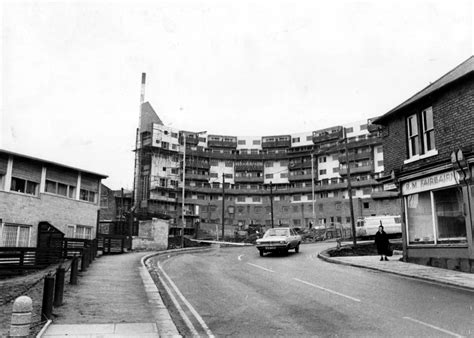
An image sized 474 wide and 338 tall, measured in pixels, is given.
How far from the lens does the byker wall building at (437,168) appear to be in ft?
50.9

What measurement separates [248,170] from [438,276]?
89.1 meters

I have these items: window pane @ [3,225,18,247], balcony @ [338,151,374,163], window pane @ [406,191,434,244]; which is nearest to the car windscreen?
window pane @ [406,191,434,244]

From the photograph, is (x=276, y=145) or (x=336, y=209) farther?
(x=276, y=145)

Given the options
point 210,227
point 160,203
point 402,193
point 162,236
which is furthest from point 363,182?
point 402,193

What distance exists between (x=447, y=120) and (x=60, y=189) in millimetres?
24701

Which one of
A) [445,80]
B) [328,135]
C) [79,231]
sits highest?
[328,135]

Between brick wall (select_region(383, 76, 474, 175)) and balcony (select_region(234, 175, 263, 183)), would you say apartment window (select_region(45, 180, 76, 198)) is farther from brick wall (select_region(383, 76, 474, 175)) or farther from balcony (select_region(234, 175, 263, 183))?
balcony (select_region(234, 175, 263, 183))

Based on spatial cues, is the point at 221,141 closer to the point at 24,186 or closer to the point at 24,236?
the point at 24,186

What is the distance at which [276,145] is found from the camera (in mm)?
103625

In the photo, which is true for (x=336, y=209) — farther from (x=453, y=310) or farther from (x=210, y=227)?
(x=453, y=310)

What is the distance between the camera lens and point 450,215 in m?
16.9

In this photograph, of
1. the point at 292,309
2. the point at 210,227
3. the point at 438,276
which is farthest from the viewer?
the point at 210,227

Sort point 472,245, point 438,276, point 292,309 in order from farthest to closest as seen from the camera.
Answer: point 472,245, point 438,276, point 292,309

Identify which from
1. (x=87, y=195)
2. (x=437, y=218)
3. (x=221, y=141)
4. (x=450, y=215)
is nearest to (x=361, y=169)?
(x=221, y=141)
